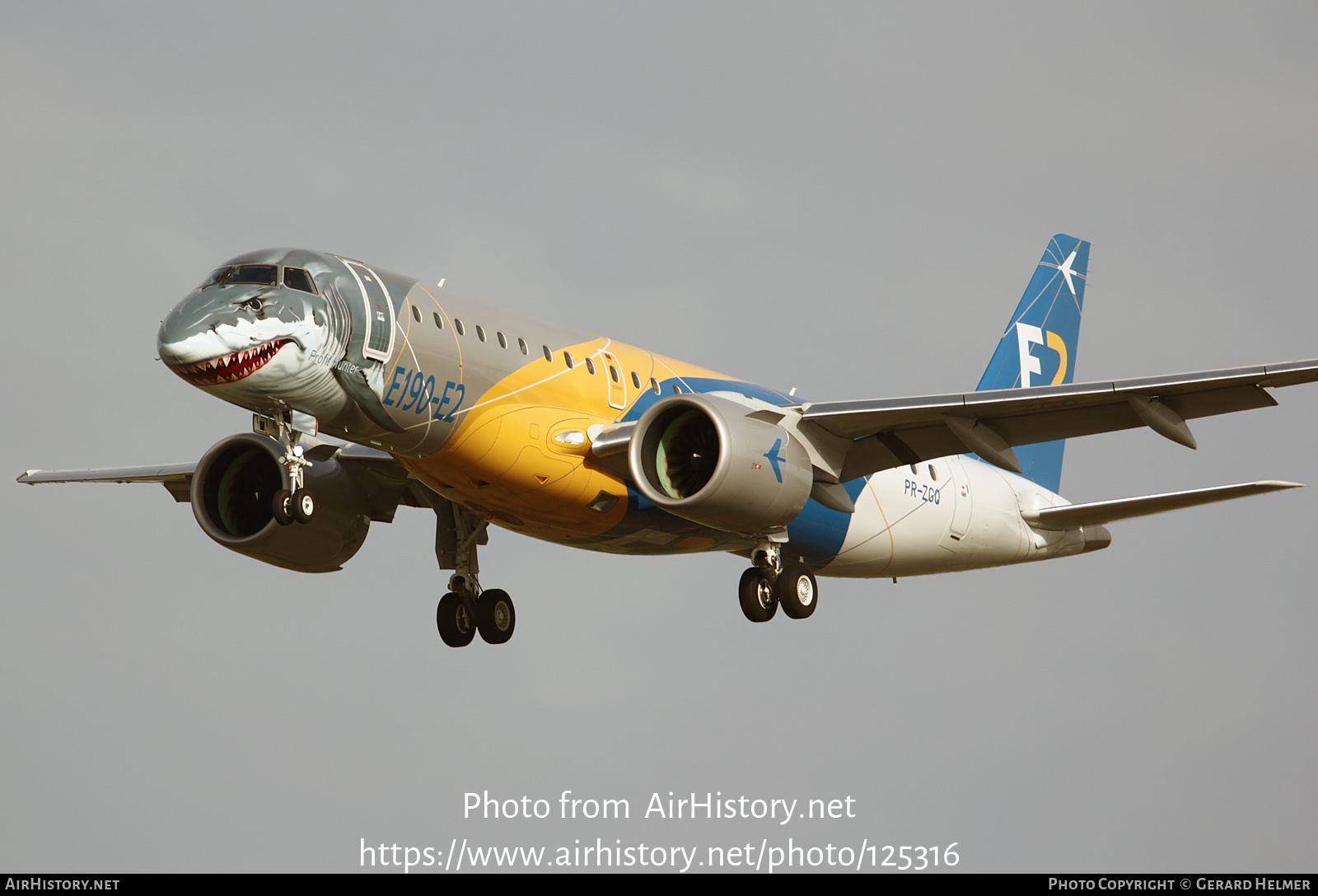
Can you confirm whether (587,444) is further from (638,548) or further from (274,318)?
(274,318)

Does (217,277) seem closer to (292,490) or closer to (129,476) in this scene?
(292,490)

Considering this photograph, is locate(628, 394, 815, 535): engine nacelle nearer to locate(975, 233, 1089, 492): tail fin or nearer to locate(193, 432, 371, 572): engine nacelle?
locate(193, 432, 371, 572): engine nacelle

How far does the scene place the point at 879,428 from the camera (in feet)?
88.5

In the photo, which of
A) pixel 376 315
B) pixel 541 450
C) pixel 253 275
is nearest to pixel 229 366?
pixel 253 275

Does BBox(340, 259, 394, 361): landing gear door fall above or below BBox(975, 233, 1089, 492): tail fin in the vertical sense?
below

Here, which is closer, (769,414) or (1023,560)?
(769,414)

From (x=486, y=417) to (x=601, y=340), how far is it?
10.8ft

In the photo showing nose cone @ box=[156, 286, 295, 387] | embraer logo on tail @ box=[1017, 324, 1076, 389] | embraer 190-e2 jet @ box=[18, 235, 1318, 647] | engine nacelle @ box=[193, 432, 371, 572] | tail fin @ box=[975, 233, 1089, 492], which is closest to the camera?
nose cone @ box=[156, 286, 295, 387]

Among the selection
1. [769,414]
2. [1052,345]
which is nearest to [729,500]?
[769,414]

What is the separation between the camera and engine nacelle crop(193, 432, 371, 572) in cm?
2848

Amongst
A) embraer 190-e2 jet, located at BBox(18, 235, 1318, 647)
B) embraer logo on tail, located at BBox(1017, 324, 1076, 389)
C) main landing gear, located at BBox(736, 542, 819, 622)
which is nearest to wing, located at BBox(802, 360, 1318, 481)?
embraer 190-e2 jet, located at BBox(18, 235, 1318, 647)

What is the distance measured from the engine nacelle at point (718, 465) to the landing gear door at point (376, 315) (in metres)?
4.21

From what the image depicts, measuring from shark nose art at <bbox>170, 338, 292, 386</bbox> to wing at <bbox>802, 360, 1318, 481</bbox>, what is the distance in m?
9.03

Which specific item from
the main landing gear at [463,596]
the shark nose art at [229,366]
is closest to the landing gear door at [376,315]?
the shark nose art at [229,366]
